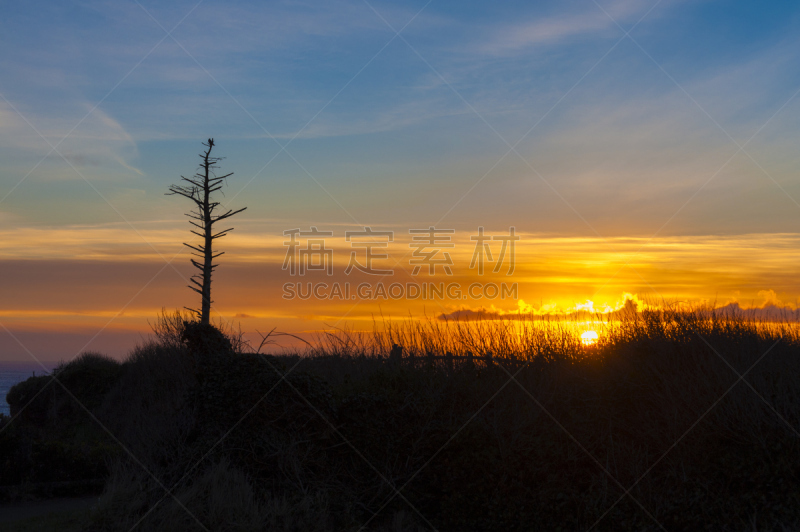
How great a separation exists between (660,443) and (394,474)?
6326mm

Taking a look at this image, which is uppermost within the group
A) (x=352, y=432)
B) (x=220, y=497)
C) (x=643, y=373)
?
(x=643, y=373)

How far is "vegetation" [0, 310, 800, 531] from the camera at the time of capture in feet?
37.6

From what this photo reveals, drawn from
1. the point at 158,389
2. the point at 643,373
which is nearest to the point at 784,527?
the point at 643,373

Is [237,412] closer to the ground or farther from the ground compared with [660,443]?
farther from the ground

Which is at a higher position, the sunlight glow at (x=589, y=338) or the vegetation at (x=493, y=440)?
the sunlight glow at (x=589, y=338)

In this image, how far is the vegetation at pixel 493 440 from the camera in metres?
11.5

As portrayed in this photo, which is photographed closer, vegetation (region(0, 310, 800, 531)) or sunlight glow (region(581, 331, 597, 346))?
vegetation (region(0, 310, 800, 531))

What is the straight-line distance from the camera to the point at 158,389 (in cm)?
2086

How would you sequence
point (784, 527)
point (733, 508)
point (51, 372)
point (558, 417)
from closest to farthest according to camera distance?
point (784, 527)
point (733, 508)
point (558, 417)
point (51, 372)

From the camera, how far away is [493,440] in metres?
13.8

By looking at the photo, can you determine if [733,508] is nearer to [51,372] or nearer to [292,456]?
[292,456]

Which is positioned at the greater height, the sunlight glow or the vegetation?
the sunlight glow

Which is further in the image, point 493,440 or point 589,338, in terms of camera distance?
point 589,338

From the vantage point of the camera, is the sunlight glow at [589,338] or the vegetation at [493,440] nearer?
the vegetation at [493,440]
